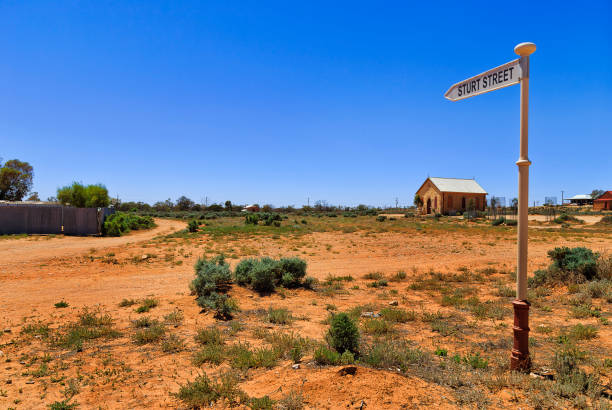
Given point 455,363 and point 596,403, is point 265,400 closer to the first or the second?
point 455,363

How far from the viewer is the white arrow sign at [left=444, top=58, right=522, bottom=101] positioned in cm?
375

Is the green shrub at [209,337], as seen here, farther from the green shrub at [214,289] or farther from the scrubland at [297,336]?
the green shrub at [214,289]

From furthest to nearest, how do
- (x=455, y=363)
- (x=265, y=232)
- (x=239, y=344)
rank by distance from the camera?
(x=265, y=232) < (x=239, y=344) < (x=455, y=363)

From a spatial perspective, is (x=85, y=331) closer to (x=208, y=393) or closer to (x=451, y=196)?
(x=208, y=393)

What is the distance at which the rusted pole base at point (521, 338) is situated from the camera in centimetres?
380

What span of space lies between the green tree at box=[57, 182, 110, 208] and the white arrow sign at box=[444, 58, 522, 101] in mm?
37421

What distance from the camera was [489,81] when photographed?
3.99 m

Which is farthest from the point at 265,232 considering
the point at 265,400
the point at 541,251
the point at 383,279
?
the point at 265,400

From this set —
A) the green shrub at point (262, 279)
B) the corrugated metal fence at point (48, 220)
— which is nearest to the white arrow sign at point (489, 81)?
Result: the green shrub at point (262, 279)

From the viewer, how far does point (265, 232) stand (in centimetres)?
2408

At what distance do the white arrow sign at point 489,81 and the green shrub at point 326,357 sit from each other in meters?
3.82

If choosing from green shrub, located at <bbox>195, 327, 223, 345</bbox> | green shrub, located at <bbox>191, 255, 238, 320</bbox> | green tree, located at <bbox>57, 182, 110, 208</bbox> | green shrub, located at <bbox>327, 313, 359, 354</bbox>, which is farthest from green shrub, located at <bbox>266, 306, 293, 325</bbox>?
green tree, located at <bbox>57, 182, 110, 208</bbox>

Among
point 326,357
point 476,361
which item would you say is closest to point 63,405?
point 326,357

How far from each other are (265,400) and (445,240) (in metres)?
19.3
